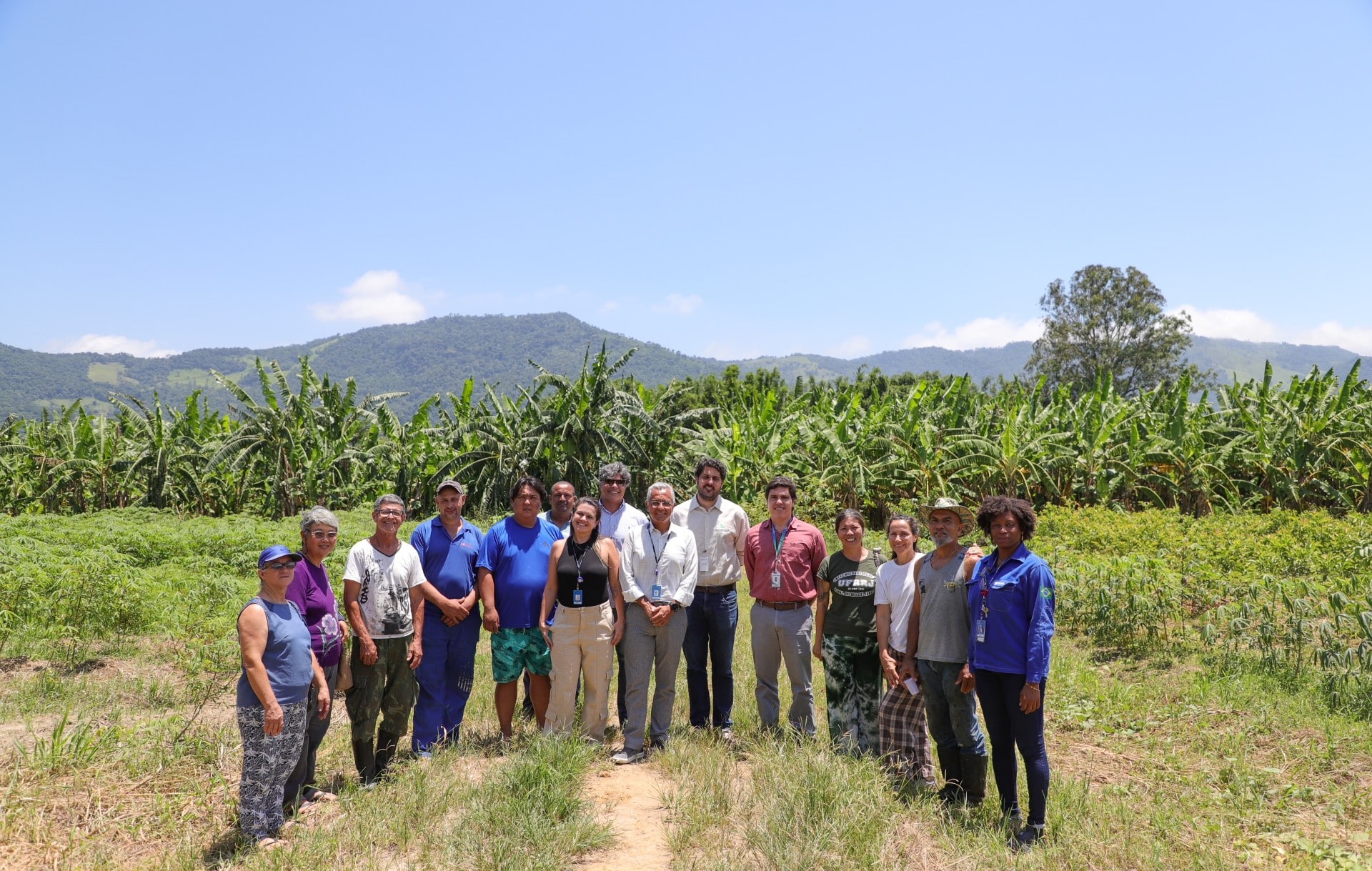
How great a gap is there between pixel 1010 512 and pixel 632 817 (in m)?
2.38

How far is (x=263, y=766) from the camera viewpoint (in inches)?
146

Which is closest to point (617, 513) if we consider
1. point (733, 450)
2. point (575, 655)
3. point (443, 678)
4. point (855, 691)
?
point (575, 655)

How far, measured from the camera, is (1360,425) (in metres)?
13.3

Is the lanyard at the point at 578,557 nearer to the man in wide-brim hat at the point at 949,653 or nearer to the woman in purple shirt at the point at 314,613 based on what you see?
the woman in purple shirt at the point at 314,613

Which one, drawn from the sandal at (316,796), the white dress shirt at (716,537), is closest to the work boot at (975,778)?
the white dress shirt at (716,537)

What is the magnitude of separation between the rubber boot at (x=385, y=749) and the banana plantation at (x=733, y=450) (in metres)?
9.42

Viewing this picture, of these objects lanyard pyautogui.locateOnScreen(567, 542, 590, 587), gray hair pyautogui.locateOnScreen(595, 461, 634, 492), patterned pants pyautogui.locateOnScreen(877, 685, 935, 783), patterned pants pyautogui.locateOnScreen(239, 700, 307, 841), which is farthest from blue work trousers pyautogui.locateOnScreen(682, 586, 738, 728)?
patterned pants pyautogui.locateOnScreen(239, 700, 307, 841)

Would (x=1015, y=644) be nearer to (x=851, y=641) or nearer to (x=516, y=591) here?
(x=851, y=641)

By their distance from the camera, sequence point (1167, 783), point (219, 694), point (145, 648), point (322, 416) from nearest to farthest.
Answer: point (1167, 783)
point (219, 694)
point (145, 648)
point (322, 416)

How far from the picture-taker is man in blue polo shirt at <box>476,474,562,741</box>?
5008mm

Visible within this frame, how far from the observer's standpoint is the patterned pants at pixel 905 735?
4.52 meters

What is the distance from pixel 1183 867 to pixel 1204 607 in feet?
14.6

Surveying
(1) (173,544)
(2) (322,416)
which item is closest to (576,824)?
(1) (173,544)

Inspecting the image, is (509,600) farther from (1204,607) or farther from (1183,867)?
(1204,607)
